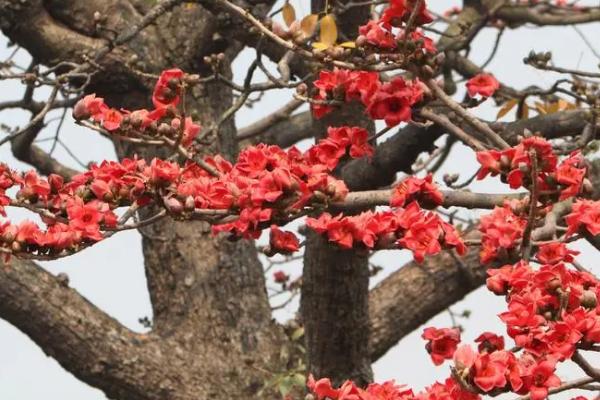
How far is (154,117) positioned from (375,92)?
582mm

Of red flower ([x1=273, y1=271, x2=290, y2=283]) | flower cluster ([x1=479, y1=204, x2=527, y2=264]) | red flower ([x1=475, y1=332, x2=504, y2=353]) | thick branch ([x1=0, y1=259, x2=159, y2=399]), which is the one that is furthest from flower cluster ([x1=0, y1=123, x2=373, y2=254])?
red flower ([x1=273, y1=271, x2=290, y2=283])

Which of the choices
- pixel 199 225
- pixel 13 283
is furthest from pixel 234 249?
pixel 13 283

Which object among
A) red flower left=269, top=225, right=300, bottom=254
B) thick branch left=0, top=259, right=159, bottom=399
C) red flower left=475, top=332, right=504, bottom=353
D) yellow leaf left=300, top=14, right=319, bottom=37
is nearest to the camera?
red flower left=475, top=332, right=504, bottom=353

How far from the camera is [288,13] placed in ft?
10.6

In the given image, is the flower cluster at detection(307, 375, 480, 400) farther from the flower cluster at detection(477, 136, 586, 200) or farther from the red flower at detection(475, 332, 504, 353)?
the flower cluster at detection(477, 136, 586, 200)

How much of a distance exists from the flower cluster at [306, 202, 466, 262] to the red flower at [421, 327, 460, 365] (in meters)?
0.18

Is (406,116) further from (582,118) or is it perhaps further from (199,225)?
(199,225)

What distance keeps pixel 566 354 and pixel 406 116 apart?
3.09 ft

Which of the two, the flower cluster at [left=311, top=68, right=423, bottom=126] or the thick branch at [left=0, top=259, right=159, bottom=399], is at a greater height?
the thick branch at [left=0, top=259, right=159, bottom=399]

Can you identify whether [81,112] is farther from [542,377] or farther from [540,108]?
[540,108]

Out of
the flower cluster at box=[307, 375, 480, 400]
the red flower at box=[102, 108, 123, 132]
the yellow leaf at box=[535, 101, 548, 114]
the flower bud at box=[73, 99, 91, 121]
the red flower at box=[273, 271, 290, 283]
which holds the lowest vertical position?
the flower cluster at box=[307, 375, 480, 400]

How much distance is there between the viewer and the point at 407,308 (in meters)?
4.89

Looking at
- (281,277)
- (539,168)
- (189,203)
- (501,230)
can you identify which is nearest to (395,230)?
(501,230)

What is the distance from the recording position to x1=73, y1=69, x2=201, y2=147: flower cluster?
279 cm
